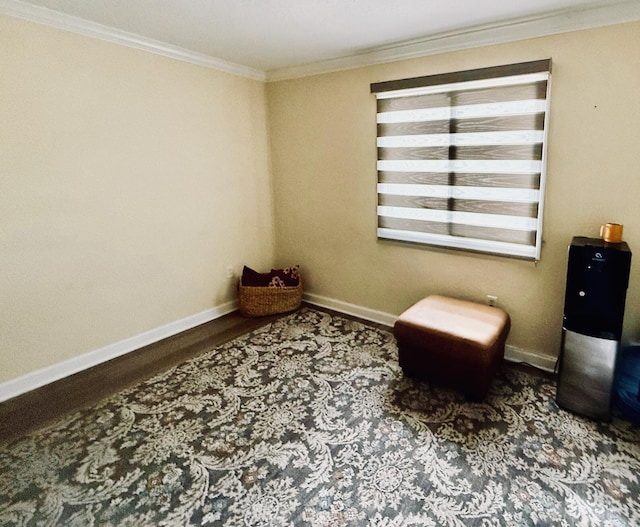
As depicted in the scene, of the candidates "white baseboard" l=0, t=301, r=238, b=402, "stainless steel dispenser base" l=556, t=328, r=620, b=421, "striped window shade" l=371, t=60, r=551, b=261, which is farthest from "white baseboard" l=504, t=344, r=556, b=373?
"white baseboard" l=0, t=301, r=238, b=402

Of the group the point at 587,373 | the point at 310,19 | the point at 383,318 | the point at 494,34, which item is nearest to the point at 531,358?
the point at 587,373

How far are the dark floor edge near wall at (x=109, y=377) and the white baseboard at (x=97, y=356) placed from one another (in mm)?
47

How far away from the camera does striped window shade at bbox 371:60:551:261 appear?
277 centimetres

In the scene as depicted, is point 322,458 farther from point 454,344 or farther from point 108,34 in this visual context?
point 108,34

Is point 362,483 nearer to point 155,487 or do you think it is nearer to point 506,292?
point 155,487

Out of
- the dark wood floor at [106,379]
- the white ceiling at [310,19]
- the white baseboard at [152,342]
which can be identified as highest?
the white ceiling at [310,19]

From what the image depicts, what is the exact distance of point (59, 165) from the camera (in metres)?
2.77

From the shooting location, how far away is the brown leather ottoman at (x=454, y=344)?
247 cm

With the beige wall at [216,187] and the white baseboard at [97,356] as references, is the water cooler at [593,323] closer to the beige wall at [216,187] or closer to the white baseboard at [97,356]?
the beige wall at [216,187]

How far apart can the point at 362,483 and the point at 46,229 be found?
2644mm

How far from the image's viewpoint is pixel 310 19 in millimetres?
2680

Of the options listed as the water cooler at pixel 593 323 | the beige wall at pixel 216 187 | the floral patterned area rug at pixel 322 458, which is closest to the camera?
the floral patterned area rug at pixel 322 458

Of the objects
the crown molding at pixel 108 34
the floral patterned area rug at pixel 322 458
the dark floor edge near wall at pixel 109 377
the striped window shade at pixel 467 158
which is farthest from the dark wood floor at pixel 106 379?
the crown molding at pixel 108 34

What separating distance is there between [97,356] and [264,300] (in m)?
1.52
